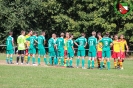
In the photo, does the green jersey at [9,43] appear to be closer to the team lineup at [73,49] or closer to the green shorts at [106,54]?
the team lineup at [73,49]

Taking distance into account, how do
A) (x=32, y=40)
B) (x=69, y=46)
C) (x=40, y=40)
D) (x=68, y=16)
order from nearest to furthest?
(x=69, y=46)
(x=32, y=40)
(x=40, y=40)
(x=68, y=16)

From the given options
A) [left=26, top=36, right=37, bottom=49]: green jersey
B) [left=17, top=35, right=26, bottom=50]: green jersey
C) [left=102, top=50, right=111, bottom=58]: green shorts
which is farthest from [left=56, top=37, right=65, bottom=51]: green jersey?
[left=102, top=50, right=111, bottom=58]: green shorts

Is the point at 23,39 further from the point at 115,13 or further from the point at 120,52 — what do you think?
the point at 115,13

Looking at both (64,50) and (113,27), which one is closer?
(64,50)

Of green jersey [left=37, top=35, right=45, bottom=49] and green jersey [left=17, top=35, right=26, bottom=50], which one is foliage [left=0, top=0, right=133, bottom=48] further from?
green jersey [left=17, top=35, right=26, bottom=50]

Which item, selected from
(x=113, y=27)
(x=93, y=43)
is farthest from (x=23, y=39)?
(x=113, y=27)

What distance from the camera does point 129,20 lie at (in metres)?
49.9

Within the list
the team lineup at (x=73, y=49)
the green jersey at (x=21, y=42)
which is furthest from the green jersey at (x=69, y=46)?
the green jersey at (x=21, y=42)

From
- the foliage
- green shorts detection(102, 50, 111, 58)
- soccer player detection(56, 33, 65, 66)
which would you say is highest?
the foliage

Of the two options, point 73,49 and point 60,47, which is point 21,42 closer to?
point 60,47

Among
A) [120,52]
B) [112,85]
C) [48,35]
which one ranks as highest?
[48,35]

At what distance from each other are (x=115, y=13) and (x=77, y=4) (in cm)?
506

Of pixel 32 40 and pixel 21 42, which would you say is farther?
pixel 32 40

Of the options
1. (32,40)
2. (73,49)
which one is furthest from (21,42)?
(73,49)
